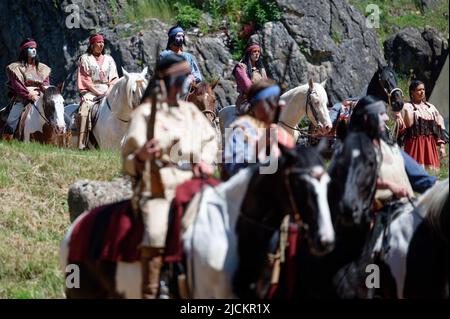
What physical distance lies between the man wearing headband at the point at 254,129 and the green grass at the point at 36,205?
3.63 meters

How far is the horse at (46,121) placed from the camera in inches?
721

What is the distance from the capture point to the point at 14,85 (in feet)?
62.4

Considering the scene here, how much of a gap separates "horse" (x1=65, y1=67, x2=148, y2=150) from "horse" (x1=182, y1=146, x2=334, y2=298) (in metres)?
8.39

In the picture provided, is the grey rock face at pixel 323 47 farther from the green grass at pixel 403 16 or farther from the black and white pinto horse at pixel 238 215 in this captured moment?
the black and white pinto horse at pixel 238 215

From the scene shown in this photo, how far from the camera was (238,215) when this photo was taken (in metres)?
7.95

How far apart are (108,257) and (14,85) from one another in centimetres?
1118

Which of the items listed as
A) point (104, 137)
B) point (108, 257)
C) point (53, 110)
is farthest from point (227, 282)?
point (53, 110)

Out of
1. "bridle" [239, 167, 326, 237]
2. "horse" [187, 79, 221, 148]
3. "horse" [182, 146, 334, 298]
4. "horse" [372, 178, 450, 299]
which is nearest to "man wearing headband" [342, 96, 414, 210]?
"horse" [372, 178, 450, 299]

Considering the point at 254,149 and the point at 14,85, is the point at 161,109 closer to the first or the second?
the point at 254,149

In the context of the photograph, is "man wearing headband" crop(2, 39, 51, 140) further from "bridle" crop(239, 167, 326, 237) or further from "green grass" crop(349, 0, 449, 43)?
"bridle" crop(239, 167, 326, 237)

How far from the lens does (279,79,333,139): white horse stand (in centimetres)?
1619

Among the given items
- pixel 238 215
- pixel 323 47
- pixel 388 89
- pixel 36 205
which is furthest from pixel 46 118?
pixel 238 215

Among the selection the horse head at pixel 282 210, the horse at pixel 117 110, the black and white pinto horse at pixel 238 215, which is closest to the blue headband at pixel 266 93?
the black and white pinto horse at pixel 238 215

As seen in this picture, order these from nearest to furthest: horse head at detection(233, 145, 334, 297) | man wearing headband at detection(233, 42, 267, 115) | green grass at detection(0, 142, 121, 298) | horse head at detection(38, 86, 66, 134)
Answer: horse head at detection(233, 145, 334, 297) < green grass at detection(0, 142, 121, 298) < man wearing headband at detection(233, 42, 267, 115) < horse head at detection(38, 86, 66, 134)
